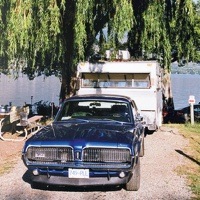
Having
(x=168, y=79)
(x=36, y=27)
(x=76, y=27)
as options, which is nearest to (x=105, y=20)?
(x=76, y=27)

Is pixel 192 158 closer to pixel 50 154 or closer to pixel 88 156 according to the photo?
pixel 88 156

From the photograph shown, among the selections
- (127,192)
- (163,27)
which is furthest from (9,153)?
(163,27)

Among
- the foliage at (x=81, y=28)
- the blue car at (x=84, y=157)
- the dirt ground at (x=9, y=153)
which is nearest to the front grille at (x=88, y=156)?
the blue car at (x=84, y=157)

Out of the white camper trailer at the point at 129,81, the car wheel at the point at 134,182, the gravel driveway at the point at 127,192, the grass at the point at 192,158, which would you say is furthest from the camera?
the white camper trailer at the point at 129,81

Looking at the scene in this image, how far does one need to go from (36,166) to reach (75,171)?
0.71m

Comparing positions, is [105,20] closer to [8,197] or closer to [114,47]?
[114,47]

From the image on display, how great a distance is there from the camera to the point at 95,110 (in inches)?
317

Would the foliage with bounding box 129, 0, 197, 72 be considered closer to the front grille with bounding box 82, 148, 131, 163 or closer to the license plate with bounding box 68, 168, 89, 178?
the front grille with bounding box 82, 148, 131, 163

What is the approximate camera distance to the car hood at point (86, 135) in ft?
20.5

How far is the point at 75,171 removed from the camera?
243 inches

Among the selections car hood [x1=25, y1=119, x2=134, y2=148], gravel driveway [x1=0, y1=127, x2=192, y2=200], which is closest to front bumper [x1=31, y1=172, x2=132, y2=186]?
gravel driveway [x1=0, y1=127, x2=192, y2=200]

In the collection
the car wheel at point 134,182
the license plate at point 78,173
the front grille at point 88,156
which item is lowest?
the car wheel at point 134,182

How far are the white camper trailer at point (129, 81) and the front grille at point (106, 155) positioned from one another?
7139 millimetres

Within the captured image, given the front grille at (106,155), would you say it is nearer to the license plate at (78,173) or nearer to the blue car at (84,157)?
the blue car at (84,157)
